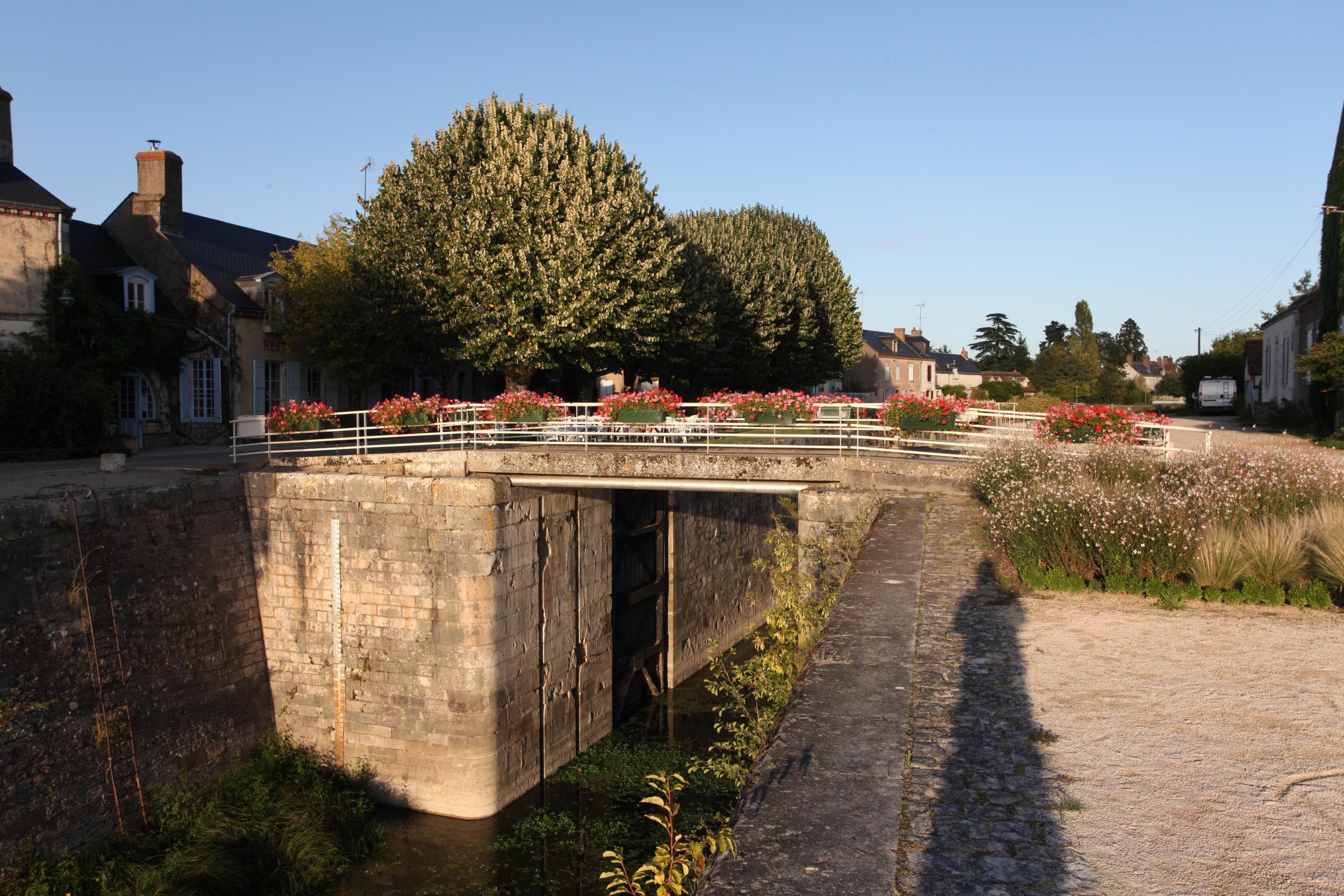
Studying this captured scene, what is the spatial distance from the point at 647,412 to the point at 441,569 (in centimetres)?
416

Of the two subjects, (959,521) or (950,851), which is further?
(959,521)

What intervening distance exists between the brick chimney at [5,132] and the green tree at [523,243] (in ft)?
26.2

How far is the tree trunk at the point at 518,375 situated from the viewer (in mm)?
20375

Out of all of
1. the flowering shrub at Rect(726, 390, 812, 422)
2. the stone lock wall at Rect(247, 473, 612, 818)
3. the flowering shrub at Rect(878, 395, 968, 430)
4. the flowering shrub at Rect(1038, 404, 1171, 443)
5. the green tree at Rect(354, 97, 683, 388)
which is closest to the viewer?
the flowering shrub at Rect(1038, 404, 1171, 443)

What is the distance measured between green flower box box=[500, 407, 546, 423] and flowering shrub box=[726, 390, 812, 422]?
10.3ft

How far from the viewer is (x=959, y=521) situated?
9.02 meters

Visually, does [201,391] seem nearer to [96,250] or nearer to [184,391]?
[184,391]

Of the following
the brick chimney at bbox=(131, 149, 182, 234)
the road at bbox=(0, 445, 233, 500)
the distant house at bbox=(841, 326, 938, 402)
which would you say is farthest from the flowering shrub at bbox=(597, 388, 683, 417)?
the distant house at bbox=(841, 326, 938, 402)

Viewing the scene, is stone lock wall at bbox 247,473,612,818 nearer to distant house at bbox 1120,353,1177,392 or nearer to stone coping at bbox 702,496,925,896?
stone coping at bbox 702,496,925,896

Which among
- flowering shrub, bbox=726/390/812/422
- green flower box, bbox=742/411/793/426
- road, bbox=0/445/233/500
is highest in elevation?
flowering shrub, bbox=726/390/812/422

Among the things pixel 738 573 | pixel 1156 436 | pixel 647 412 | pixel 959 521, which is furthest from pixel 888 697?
pixel 738 573

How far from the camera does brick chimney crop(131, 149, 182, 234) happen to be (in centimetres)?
2450

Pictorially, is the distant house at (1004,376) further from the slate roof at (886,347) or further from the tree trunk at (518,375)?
the tree trunk at (518,375)

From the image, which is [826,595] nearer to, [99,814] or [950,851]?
[950,851]
